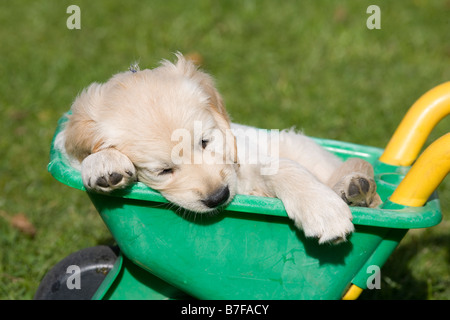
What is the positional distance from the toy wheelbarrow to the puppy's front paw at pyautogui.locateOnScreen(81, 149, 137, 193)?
63 millimetres

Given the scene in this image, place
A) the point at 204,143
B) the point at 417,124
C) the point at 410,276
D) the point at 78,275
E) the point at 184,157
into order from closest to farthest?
the point at 184,157 < the point at 204,143 < the point at 417,124 < the point at 78,275 < the point at 410,276

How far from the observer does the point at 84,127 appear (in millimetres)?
2457

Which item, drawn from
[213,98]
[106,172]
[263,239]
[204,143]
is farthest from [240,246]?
[213,98]

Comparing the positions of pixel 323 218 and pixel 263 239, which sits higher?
pixel 323 218

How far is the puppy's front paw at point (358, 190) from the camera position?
236cm

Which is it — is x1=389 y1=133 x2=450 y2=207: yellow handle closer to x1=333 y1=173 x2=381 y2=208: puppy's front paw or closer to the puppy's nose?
x1=333 y1=173 x2=381 y2=208: puppy's front paw

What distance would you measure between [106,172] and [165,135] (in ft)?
1.00

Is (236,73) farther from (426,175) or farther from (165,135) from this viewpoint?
(426,175)

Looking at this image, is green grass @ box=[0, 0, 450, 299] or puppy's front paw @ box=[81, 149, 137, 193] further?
green grass @ box=[0, 0, 450, 299]

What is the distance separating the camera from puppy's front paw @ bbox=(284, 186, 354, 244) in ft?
6.79

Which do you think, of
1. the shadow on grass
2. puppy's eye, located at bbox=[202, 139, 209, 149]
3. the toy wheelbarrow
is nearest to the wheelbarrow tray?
the toy wheelbarrow

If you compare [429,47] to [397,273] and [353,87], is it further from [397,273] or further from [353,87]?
[397,273]

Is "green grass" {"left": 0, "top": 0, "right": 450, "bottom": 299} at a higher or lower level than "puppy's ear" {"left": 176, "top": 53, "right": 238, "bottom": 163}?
lower

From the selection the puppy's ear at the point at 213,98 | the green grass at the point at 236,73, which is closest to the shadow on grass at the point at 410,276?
the green grass at the point at 236,73
